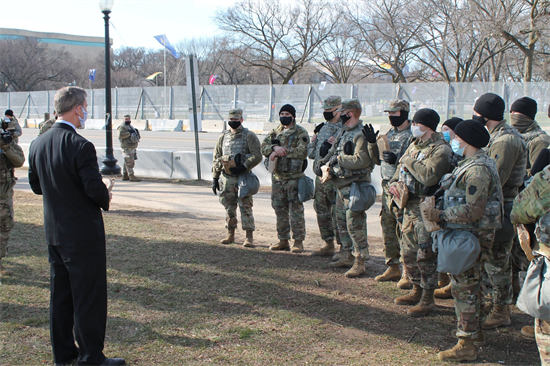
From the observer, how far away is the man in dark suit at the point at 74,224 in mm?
3523

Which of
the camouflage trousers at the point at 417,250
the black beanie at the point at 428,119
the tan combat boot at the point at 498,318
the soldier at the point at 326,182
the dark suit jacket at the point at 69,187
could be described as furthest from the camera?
the soldier at the point at 326,182

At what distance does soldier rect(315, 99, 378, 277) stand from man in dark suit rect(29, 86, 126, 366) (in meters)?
3.24

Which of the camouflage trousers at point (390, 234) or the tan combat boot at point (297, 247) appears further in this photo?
the tan combat boot at point (297, 247)

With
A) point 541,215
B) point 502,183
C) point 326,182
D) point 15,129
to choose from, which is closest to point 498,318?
point 502,183

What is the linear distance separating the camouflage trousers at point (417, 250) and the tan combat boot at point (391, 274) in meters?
0.76

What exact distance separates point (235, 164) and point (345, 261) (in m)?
2.16

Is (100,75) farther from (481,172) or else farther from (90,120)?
(481,172)

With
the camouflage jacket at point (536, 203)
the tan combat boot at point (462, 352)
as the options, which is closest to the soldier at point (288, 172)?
the tan combat boot at point (462, 352)

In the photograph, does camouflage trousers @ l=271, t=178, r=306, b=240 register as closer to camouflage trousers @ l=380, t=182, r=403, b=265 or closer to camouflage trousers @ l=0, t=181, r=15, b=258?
camouflage trousers @ l=380, t=182, r=403, b=265

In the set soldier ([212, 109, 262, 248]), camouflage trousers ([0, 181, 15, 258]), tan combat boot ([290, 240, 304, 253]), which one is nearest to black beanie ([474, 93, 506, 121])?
tan combat boot ([290, 240, 304, 253])

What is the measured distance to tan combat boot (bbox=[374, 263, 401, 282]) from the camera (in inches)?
235

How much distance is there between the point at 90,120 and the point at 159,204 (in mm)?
28770

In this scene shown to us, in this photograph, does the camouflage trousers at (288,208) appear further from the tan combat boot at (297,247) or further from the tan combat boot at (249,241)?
the tan combat boot at (249,241)

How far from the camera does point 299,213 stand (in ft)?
23.4
